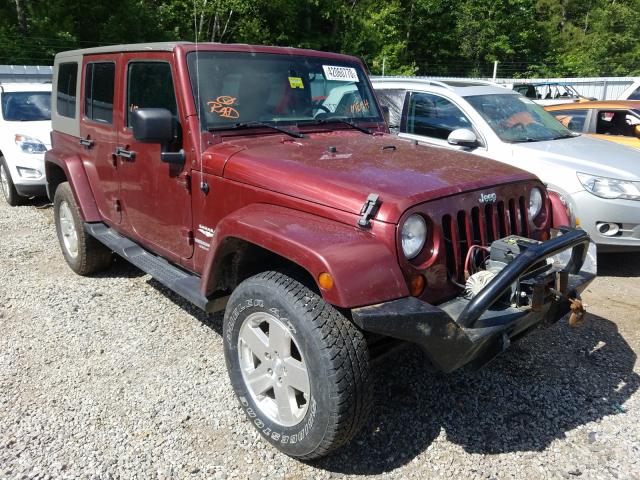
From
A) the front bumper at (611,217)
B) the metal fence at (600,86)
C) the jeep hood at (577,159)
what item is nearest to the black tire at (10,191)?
the jeep hood at (577,159)

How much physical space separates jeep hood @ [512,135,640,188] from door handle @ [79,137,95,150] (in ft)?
13.1

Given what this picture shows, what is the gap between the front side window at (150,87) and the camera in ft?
11.2

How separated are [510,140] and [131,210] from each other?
384 centimetres

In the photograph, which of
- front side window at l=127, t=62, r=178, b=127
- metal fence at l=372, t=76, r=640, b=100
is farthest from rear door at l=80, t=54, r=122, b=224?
metal fence at l=372, t=76, r=640, b=100

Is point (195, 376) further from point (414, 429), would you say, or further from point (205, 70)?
point (205, 70)

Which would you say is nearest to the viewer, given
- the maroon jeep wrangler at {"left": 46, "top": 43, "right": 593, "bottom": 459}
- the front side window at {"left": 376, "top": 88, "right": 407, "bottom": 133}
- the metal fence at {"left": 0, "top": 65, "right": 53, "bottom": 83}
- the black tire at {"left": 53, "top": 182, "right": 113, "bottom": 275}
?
the maroon jeep wrangler at {"left": 46, "top": 43, "right": 593, "bottom": 459}

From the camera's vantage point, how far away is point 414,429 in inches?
115

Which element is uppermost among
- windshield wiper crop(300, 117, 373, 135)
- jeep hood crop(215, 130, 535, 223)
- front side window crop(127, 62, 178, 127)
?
front side window crop(127, 62, 178, 127)

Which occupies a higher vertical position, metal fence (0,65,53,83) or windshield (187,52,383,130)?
windshield (187,52,383,130)

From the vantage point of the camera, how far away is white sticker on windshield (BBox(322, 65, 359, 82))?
3.89 m

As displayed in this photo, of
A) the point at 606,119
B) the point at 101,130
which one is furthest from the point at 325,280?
the point at 606,119

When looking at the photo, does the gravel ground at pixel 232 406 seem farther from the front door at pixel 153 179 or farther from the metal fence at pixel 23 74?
the metal fence at pixel 23 74

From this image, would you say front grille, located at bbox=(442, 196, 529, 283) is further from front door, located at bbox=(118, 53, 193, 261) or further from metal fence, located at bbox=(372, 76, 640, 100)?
metal fence, located at bbox=(372, 76, 640, 100)

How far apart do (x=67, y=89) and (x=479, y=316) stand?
4.30 metres
